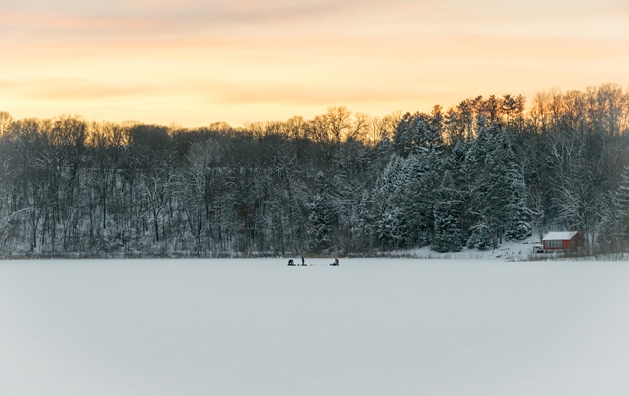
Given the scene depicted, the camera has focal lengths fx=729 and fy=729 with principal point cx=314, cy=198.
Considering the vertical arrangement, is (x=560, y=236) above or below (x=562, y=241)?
above

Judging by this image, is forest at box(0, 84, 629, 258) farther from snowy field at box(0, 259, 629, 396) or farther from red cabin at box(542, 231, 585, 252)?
snowy field at box(0, 259, 629, 396)

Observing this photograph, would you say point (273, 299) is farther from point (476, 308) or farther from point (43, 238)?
point (43, 238)

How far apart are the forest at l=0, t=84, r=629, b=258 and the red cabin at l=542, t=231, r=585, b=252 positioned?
1194 millimetres

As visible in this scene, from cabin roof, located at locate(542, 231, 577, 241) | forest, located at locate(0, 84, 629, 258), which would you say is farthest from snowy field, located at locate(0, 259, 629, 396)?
forest, located at locate(0, 84, 629, 258)

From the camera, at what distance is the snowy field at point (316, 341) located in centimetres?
1305

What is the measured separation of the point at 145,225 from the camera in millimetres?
86688

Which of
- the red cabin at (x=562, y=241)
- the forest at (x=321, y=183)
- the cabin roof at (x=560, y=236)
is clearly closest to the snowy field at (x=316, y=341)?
the red cabin at (x=562, y=241)

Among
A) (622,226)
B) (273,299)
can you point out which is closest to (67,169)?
(622,226)

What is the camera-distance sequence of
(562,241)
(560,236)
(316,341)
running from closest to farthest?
(316,341) → (562,241) → (560,236)

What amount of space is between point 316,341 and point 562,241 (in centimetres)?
5490

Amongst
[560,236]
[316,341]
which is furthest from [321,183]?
[316,341]

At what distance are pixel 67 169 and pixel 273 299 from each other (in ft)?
236

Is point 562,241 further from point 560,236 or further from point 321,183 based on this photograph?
point 321,183

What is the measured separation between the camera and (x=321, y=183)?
81.8 meters
